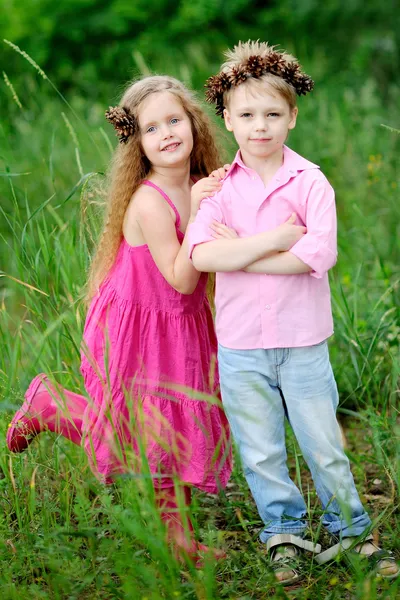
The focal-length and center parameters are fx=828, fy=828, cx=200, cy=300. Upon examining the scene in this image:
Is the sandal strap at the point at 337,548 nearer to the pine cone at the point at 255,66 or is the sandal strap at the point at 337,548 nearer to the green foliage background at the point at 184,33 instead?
the pine cone at the point at 255,66

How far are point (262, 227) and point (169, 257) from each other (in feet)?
1.05

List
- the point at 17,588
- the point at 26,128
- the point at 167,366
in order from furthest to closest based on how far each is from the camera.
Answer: the point at 26,128, the point at 167,366, the point at 17,588

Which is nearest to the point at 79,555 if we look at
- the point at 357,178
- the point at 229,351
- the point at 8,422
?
the point at 8,422

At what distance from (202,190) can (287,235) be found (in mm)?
336

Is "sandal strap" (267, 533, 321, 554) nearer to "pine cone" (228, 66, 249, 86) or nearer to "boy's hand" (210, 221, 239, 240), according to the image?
"boy's hand" (210, 221, 239, 240)

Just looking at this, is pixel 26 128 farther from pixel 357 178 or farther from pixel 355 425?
pixel 355 425

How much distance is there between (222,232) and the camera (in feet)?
7.36

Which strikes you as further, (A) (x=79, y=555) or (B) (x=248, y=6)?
(B) (x=248, y=6)

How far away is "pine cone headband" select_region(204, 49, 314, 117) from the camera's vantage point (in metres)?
2.20

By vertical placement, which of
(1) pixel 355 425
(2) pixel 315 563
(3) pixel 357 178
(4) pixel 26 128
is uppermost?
(4) pixel 26 128

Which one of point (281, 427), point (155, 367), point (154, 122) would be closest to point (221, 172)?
point (154, 122)

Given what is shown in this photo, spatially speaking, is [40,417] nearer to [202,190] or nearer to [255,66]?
[202,190]

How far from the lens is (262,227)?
2.25m

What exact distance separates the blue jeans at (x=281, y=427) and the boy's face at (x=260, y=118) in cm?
56
